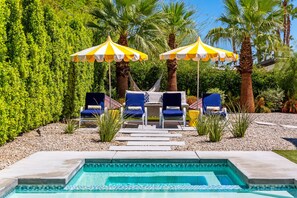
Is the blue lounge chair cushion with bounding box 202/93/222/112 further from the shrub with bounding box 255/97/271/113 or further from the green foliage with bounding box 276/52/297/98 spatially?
the green foliage with bounding box 276/52/297/98

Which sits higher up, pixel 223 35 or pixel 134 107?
pixel 223 35

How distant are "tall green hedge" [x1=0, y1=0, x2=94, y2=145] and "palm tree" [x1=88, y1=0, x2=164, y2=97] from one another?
240cm

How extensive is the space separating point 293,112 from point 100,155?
14.7 m

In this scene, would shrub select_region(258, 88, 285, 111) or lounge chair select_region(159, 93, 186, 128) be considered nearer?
lounge chair select_region(159, 93, 186, 128)

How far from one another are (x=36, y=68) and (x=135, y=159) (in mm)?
5114

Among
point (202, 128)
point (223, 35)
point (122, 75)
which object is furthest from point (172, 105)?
point (223, 35)

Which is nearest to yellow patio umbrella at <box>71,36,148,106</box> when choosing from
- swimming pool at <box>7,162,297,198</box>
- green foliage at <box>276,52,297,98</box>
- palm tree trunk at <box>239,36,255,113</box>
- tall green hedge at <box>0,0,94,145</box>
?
tall green hedge at <box>0,0,94,145</box>

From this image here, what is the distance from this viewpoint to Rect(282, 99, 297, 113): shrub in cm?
2026

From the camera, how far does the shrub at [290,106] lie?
66.5ft

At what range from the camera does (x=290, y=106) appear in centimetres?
2042

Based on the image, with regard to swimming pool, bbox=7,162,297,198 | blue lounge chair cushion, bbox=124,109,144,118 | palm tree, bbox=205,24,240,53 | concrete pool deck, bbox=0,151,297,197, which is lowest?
swimming pool, bbox=7,162,297,198

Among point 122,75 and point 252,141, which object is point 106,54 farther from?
point 122,75

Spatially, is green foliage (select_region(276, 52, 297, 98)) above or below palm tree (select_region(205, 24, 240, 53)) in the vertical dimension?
below

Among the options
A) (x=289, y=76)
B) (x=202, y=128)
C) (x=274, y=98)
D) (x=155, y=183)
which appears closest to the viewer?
(x=155, y=183)
